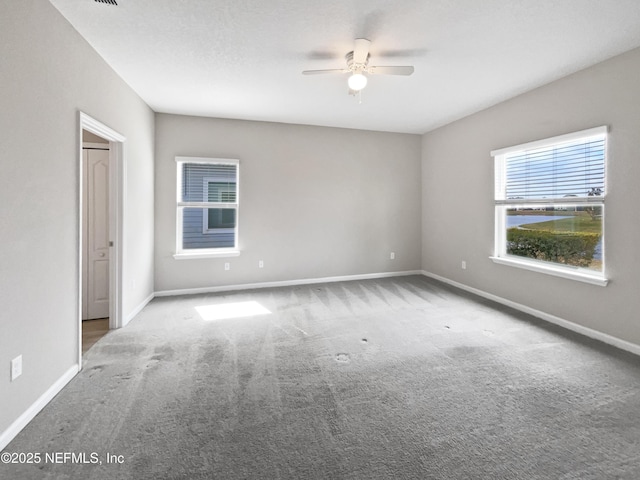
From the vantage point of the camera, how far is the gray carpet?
1.57 m

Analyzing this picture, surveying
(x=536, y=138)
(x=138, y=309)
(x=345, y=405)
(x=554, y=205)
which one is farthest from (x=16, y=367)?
(x=536, y=138)

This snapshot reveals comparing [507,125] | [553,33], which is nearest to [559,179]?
[507,125]

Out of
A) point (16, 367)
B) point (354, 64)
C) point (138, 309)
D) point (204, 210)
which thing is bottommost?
point (138, 309)

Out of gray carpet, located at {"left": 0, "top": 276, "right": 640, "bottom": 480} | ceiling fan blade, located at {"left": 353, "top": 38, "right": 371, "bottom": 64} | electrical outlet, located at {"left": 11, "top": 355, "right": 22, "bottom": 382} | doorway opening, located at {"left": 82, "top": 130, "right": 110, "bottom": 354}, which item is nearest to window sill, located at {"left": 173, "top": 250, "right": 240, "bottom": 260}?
doorway opening, located at {"left": 82, "top": 130, "right": 110, "bottom": 354}

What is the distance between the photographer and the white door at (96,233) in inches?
143

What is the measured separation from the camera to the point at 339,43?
8.83ft

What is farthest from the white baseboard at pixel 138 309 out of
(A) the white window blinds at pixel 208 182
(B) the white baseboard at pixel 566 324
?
(B) the white baseboard at pixel 566 324

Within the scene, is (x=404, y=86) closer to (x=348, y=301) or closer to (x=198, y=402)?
(x=348, y=301)

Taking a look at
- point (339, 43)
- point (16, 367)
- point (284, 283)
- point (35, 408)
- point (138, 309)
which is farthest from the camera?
point (284, 283)

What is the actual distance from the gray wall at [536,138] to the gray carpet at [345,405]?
0.42 metres

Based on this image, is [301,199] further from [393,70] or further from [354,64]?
[393,70]

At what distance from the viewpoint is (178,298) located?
15.0 ft

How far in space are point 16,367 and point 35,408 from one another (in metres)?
Result: 0.34

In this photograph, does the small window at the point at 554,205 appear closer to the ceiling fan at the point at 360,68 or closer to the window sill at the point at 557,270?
the window sill at the point at 557,270
